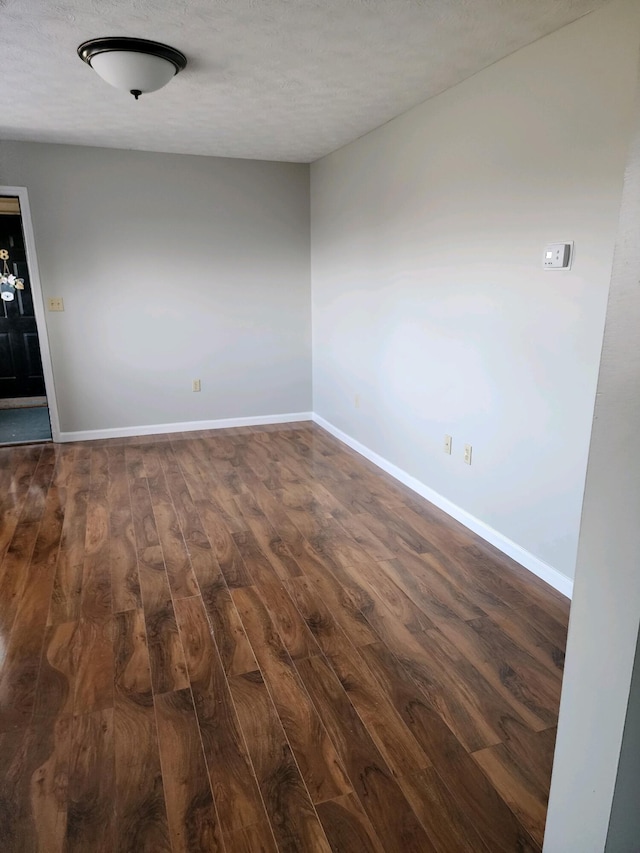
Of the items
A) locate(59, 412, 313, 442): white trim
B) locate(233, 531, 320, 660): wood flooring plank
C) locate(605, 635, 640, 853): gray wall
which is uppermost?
locate(605, 635, 640, 853): gray wall

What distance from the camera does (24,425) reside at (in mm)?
5469

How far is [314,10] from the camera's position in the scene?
2.08 metres

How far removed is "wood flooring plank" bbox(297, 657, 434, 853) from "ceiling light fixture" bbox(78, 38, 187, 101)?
263 cm

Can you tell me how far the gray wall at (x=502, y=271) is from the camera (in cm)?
216

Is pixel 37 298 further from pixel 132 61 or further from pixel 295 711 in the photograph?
pixel 295 711

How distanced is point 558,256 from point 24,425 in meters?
5.10

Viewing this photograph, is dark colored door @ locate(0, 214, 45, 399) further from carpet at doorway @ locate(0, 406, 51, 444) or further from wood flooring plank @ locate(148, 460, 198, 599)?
wood flooring plank @ locate(148, 460, 198, 599)

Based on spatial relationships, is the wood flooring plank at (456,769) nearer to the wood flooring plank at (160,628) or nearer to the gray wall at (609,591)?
the gray wall at (609,591)

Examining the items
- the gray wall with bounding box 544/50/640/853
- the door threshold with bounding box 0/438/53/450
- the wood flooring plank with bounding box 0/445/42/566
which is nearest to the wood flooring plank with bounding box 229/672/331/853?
the gray wall with bounding box 544/50/640/853

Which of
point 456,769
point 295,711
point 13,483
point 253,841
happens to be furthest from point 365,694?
point 13,483

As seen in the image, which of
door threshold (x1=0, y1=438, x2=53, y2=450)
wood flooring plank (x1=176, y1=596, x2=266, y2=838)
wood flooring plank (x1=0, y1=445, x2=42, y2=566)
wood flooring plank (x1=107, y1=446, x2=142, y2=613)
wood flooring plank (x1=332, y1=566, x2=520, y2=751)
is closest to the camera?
wood flooring plank (x1=176, y1=596, x2=266, y2=838)

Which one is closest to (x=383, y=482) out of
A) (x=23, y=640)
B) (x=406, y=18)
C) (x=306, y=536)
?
(x=306, y=536)

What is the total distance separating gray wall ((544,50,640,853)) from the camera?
2.90ft

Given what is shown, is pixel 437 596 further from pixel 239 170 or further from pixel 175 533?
pixel 239 170
